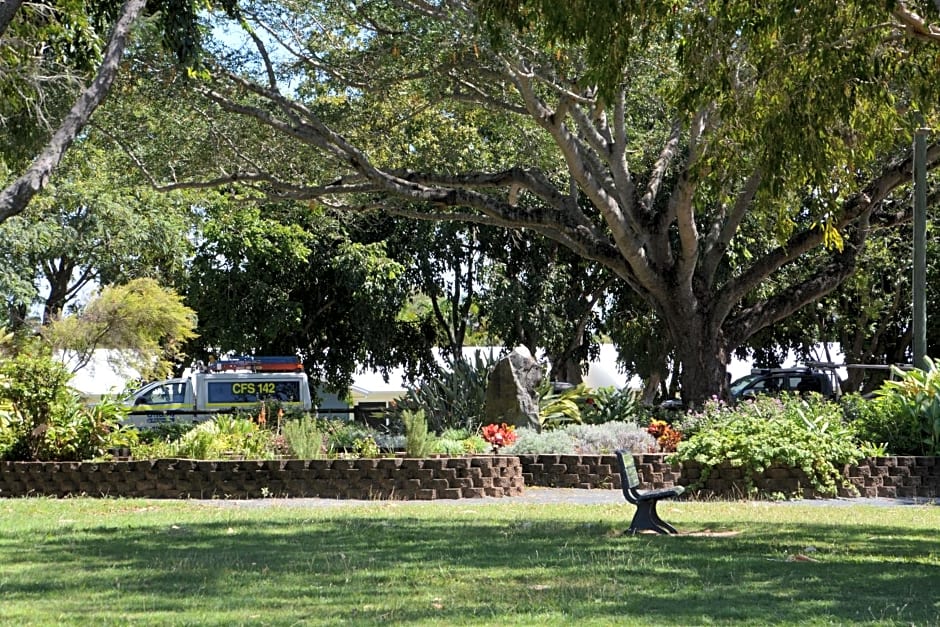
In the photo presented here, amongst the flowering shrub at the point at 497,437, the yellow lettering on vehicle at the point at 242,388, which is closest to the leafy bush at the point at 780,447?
the flowering shrub at the point at 497,437

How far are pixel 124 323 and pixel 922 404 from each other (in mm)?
23961

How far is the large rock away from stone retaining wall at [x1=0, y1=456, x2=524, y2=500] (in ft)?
11.3

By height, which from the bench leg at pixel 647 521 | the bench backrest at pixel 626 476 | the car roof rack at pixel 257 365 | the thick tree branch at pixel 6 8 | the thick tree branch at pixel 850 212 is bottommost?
the bench leg at pixel 647 521

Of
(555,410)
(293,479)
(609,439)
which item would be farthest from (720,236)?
(293,479)

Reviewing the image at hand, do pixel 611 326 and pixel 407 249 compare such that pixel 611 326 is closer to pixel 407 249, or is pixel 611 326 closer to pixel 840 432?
pixel 407 249

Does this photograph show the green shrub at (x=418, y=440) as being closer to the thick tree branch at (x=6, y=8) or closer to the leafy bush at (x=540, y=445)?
the leafy bush at (x=540, y=445)

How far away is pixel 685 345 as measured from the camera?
888 inches

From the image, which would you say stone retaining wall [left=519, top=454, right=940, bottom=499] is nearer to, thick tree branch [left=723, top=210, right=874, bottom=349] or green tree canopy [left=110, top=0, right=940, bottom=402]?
green tree canopy [left=110, top=0, right=940, bottom=402]

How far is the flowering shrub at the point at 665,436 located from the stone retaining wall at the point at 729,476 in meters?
1.57

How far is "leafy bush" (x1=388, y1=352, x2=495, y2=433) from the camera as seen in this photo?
1927cm

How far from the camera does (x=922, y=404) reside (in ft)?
54.6

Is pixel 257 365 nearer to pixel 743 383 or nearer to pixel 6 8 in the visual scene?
pixel 743 383

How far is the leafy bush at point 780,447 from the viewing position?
48.8 feet

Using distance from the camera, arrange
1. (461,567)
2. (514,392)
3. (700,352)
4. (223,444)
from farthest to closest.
Answer: (700,352) < (514,392) < (223,444) < (461,567)
